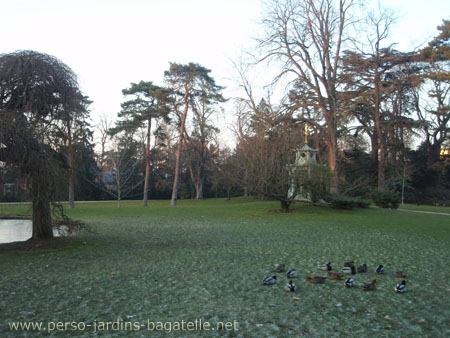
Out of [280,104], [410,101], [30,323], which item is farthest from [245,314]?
[410,101]

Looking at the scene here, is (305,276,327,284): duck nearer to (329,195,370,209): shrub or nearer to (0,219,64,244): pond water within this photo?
(0,219,64,244): pond water

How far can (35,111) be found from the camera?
9008 millimetres

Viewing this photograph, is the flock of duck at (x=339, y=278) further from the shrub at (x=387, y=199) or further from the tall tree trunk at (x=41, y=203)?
the shrub at (x=387, y=199)

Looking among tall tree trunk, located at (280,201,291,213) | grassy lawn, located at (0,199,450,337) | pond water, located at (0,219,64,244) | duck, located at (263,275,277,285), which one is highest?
tall tree trunk, located at (280,201,291,213)

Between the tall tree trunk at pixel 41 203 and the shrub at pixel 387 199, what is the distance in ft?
71.6

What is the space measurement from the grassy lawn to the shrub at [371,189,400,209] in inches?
558

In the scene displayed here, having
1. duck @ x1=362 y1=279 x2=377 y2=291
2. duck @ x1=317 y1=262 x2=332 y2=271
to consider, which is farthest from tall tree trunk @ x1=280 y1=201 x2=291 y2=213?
duck @ x1=362 y1=279 x2=377 y2=291

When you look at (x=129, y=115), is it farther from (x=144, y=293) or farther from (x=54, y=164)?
(x=144, y=293)

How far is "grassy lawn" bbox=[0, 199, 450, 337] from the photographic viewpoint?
15.0 feet

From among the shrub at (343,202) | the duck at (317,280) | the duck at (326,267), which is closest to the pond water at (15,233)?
the duck at (326,267)

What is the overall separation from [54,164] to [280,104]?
18.8 metres

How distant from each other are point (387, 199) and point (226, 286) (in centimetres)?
2195

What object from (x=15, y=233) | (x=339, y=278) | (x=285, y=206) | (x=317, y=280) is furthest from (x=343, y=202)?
(x=15, y=233)

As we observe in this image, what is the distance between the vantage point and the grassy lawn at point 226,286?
4.58 metres
